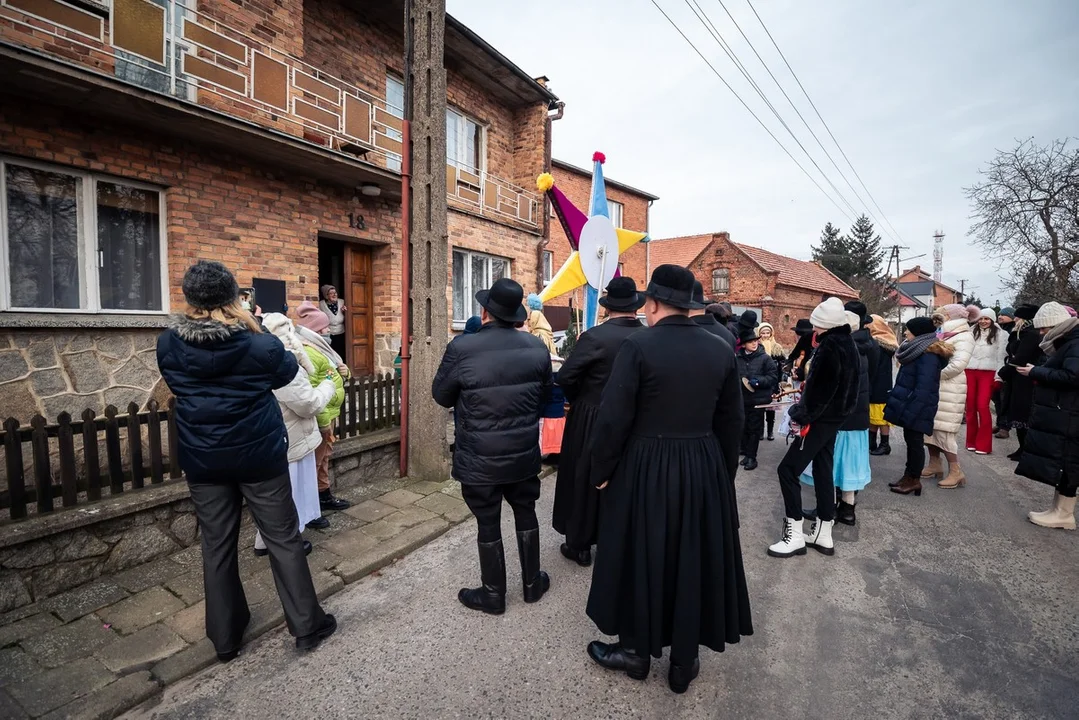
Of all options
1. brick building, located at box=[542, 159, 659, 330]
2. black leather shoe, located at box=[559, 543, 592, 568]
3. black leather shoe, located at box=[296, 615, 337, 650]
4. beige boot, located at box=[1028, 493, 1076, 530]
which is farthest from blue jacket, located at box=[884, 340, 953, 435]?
brick building, located at box=[542, 159, 659, 330]

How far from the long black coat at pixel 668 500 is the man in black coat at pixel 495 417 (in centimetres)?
74

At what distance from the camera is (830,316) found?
3.84 metres

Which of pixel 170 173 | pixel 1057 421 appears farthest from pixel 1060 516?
pixel 170 173

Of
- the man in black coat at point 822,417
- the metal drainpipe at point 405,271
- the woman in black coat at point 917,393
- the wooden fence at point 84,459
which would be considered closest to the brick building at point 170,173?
the wooden fence at point 84,459

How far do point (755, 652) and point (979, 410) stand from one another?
6661mm

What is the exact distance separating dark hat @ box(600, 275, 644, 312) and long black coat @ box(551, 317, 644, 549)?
0.08 meters

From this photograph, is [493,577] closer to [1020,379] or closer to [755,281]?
[1020,379]

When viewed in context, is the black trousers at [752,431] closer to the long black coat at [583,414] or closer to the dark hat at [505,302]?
the long black coat at [583,414]

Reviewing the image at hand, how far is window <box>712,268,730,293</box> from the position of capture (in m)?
30.3

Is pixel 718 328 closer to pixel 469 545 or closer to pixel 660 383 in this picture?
pixel 660 383

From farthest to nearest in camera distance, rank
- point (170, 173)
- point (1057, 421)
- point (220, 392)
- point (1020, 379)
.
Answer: point (1020, 379), point (170, 173), point (1057, 421), point (220, 392)

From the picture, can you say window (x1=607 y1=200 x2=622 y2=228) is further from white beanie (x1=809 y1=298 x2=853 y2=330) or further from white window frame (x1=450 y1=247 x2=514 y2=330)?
white beanie (x1=809 y1=298 x2=853 y2=330)

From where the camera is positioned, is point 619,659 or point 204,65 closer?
point 619,659

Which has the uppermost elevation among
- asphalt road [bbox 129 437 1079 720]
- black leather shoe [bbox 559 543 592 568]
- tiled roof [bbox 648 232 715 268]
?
tiled roof [bbox 648 232 715 268]
